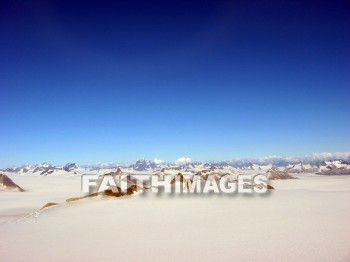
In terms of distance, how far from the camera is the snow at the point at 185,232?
7164 mm

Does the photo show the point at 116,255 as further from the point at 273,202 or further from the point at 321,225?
the point at 273,202

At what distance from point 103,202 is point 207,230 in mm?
7376

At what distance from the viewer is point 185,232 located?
357 inches

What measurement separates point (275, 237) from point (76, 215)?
8025 mm

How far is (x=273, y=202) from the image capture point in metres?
13.9

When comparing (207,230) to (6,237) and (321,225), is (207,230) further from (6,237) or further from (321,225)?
(6,237)

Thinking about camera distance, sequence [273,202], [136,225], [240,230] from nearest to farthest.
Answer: [240,230] < [136,225] < [273,202]

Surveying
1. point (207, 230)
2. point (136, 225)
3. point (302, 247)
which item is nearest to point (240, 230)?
point (207, 230)

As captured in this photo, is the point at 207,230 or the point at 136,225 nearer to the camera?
the point at 207,230

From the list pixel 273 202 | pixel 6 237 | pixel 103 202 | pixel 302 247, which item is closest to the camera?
pixel 302 247

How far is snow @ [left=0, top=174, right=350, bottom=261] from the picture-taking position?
7.16 metres

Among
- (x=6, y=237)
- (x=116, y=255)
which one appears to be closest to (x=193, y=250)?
(x=116, y=255)

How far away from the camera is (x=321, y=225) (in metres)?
9.26

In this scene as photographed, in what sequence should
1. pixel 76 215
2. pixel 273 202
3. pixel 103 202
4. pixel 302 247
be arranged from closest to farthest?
pixel 302 247 → pixel 76 215 → pixel 273 202 → pixel 103 202
